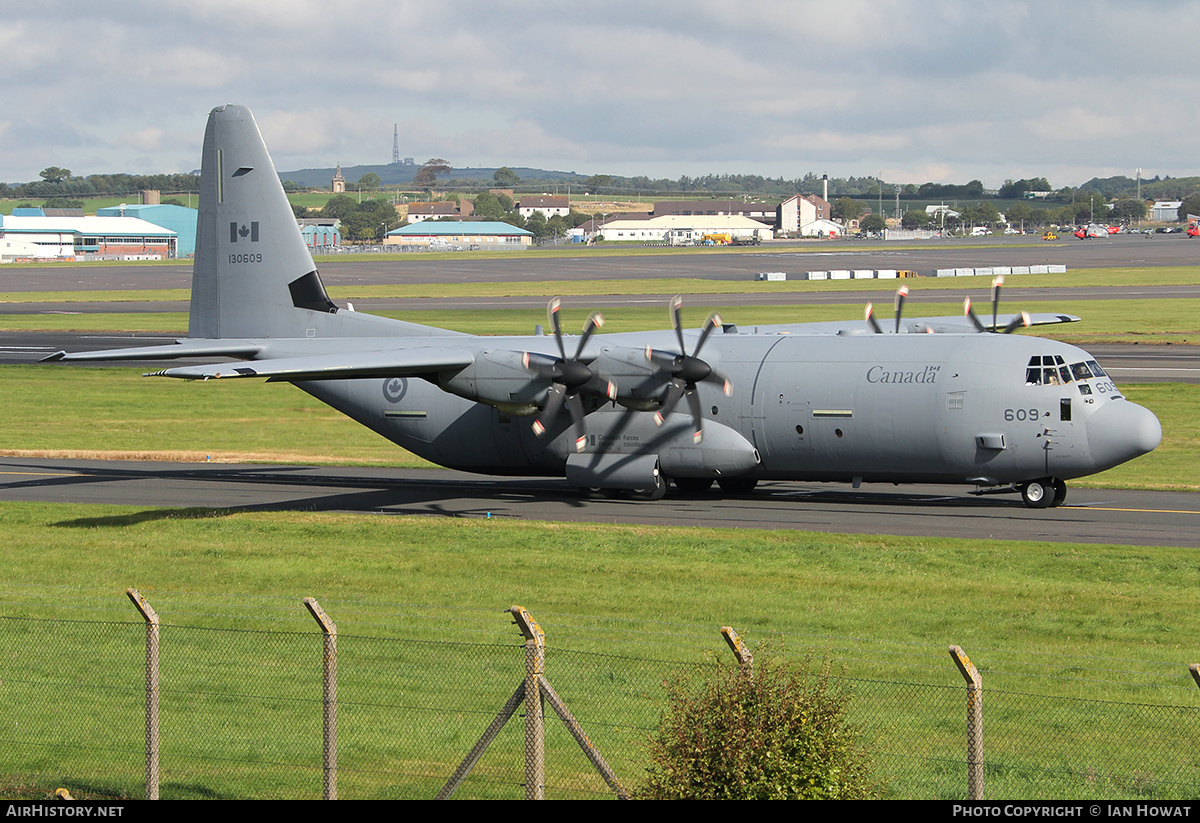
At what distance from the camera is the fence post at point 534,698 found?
34.0ft

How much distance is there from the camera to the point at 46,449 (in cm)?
4444

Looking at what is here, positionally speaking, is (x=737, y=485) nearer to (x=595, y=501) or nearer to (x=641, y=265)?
(x=595, y=501)

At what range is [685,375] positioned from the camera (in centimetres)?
3120

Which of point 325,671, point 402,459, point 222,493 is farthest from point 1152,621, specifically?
point 402,459

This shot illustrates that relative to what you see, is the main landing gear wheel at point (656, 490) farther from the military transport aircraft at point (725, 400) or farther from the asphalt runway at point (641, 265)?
the asphalt runway at point (641, 265)

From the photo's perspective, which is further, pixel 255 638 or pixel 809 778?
pixel 255 638

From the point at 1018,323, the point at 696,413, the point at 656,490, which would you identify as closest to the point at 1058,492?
the point at 1018,323

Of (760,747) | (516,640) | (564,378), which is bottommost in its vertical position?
(516,640)

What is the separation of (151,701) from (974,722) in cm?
696

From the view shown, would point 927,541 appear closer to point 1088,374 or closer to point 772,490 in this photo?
point 1088,374

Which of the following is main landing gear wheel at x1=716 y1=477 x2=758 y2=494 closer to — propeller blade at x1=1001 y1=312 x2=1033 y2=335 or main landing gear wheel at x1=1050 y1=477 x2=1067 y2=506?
main landing gear wheel at x1=1050 y1=477 x2=1067 y2=506

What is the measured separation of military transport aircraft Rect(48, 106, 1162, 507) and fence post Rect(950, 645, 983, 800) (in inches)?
801

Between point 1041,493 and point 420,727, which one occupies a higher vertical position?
point 1041,493
